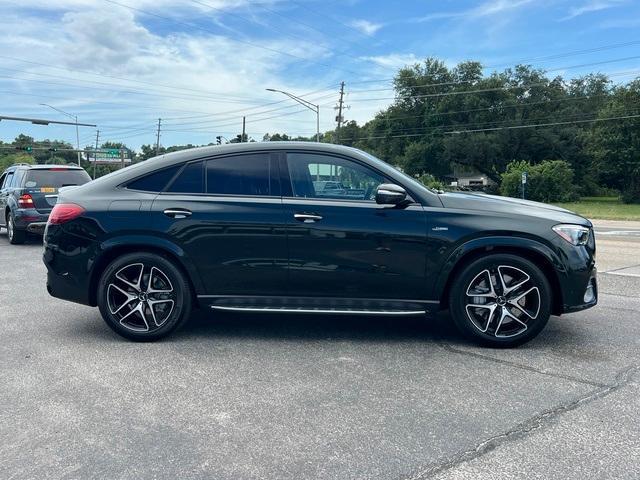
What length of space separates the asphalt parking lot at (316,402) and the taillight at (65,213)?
108 cm

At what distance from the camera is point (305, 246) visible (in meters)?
4.59

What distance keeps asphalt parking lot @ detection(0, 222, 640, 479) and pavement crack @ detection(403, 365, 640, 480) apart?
0.01 meters

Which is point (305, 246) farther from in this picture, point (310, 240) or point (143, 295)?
point (143, 295)

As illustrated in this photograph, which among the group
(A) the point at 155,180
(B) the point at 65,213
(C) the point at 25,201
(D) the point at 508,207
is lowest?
(C) the point at 25,201

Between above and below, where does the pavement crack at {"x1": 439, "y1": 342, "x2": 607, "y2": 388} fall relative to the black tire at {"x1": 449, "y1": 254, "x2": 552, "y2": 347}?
below

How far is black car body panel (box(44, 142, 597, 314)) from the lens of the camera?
177 inches

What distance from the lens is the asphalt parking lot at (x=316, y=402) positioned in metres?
2.82

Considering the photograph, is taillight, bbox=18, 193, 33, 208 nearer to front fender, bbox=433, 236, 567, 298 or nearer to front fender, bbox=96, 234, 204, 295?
front fender, bbox=96, 234, 204, 295

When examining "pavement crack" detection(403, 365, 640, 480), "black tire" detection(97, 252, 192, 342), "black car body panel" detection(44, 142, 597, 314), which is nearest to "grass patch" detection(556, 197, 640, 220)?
"black car body panel" detection(44, 142, 597, 314)

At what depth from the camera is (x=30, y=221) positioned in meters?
11.6

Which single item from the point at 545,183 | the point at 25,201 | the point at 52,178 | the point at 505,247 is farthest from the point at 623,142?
the point at 505,247

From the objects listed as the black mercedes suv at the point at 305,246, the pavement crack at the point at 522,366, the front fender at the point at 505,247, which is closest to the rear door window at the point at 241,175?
the black mercedes suv at the point at 305,246

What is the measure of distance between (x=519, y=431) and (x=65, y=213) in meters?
3.99

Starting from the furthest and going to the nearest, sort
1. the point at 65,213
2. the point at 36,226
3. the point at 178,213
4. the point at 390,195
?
the point at 36,226
the point at 65,213
the point at 178,213
the point at 390,195
